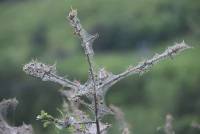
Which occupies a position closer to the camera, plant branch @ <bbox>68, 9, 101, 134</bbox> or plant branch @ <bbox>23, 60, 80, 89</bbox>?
plant branch @ <bbox>68, 9, 101, 134</bbox>

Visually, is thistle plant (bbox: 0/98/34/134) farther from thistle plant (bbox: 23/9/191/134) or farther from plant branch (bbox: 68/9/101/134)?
plant branch (bbox: 68/9/101/134)

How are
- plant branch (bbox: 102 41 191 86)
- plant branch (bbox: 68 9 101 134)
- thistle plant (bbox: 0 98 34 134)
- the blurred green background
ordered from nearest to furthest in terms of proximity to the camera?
plant branch (bbox: 68 9 101 134), plant branch (bbox: 102 41 191 86), thistle plant (bbox: 0 98 34 134), the blurred green background

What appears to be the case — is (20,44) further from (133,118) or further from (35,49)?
(133,118)

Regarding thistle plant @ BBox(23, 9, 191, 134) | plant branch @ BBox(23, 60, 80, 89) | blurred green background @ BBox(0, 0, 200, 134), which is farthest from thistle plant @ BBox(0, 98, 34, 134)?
blurred green background @ BBox(0, 0, 200, 134)

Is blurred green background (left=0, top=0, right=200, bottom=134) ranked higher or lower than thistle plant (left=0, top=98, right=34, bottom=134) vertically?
higher

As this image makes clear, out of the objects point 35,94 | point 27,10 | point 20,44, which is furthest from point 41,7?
point 35,94

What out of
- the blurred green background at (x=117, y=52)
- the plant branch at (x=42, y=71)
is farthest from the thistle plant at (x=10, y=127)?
the blurred green background at (x=117, y=52)

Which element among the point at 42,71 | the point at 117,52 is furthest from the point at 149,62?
the point at 117,52

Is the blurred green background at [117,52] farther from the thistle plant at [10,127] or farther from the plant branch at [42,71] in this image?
the plant branch at [42,71]

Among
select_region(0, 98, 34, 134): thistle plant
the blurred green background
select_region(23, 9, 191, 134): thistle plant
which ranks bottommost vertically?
select_region(23, 9, 191, 134): thistle plant
